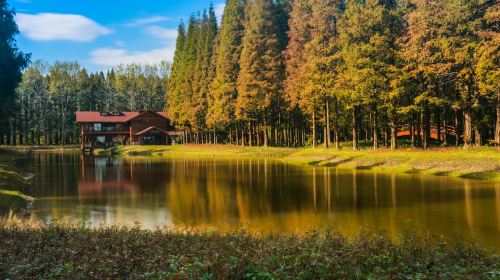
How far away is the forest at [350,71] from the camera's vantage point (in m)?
33.0

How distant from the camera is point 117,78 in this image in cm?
13600

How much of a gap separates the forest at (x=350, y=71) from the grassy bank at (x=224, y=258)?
975 inches

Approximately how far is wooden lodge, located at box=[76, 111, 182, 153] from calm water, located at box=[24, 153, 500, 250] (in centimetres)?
6211

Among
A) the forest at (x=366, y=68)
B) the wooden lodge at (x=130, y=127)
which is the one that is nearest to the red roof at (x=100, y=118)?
the wooden lodge at (x=130, y=127)

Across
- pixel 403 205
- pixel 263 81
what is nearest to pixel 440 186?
pixel 403 205

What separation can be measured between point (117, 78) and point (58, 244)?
133 m

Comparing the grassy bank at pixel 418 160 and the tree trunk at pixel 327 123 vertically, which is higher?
the tree trunk at pixel 327 123

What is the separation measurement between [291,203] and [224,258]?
10768 millimetres

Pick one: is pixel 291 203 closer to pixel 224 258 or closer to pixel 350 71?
pixel 224 258

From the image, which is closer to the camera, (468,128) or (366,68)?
(468,128)

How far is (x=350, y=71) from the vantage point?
38.3 metres

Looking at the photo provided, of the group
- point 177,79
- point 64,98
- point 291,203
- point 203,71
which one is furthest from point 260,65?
point 64,98

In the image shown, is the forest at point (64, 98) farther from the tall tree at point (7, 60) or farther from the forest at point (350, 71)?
the tall tree at point (7, 60)

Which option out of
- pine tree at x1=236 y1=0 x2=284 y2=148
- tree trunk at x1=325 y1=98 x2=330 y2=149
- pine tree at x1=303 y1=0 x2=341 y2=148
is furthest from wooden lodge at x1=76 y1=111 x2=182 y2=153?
pine tree at x1=303 y1=0 x2=341 y2=148
